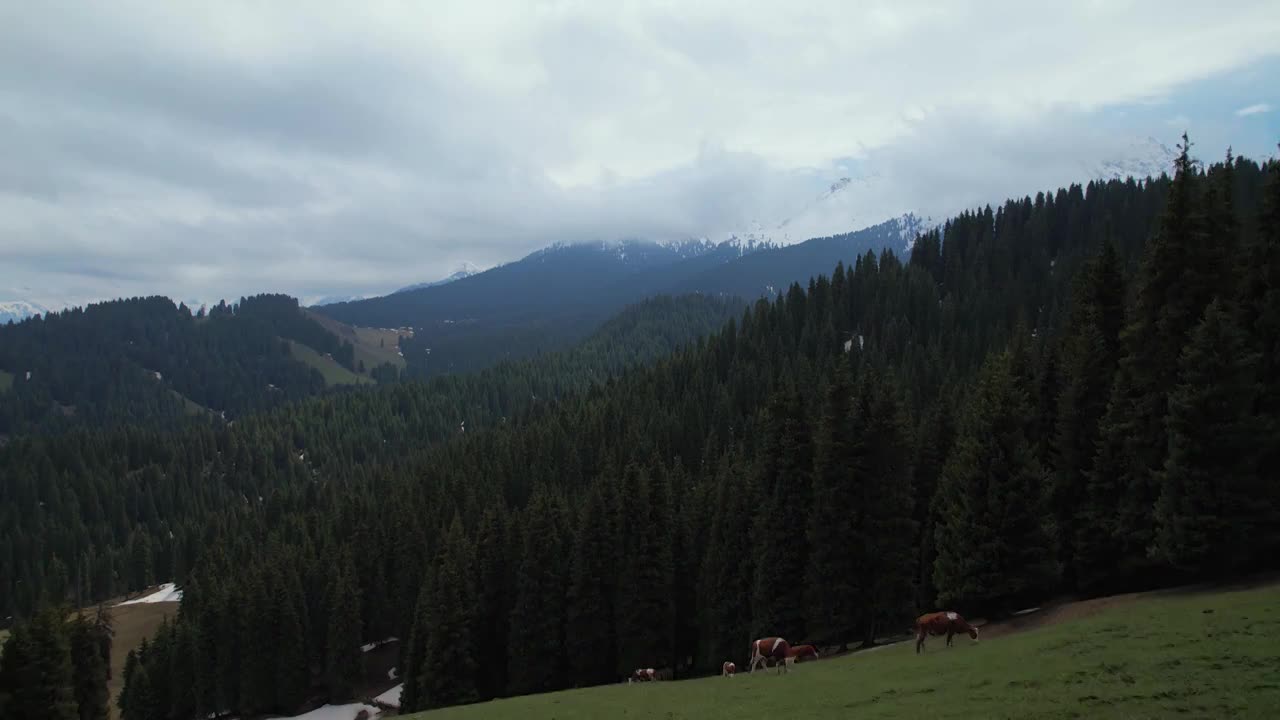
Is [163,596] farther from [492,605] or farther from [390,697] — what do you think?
[492,605]

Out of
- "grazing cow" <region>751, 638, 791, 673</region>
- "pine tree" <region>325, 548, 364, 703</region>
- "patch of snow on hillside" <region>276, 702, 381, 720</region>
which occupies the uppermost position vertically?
"grazing cow" <region>751, 638, 791, 673</region>

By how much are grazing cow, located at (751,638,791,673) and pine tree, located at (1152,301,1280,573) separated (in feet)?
50.8

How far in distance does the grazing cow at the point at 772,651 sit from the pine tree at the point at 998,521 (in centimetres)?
939

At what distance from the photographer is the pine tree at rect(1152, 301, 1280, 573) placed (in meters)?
27.7

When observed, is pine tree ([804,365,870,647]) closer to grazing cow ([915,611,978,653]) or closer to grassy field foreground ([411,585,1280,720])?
grassy field foreground ([411,585,1280,720])

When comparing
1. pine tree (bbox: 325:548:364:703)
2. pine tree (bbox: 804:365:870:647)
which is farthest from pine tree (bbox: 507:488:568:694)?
pine tree (bbox: 325:548:364:703)

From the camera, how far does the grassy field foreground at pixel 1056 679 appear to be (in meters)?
16.7

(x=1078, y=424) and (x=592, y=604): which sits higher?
(x=1078, y=424)

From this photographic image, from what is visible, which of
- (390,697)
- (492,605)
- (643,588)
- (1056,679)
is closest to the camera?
(1056,679)

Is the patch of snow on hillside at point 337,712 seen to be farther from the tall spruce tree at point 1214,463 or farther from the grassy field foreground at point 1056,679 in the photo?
the tall spruce tree at point 1214,463

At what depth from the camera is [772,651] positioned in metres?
32.0

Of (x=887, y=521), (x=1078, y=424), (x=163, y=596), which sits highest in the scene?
(x=1078, y=424)

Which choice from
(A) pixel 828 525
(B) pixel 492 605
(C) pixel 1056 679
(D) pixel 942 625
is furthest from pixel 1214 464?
(B) pixel 492 605

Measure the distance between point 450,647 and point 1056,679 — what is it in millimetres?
46193
